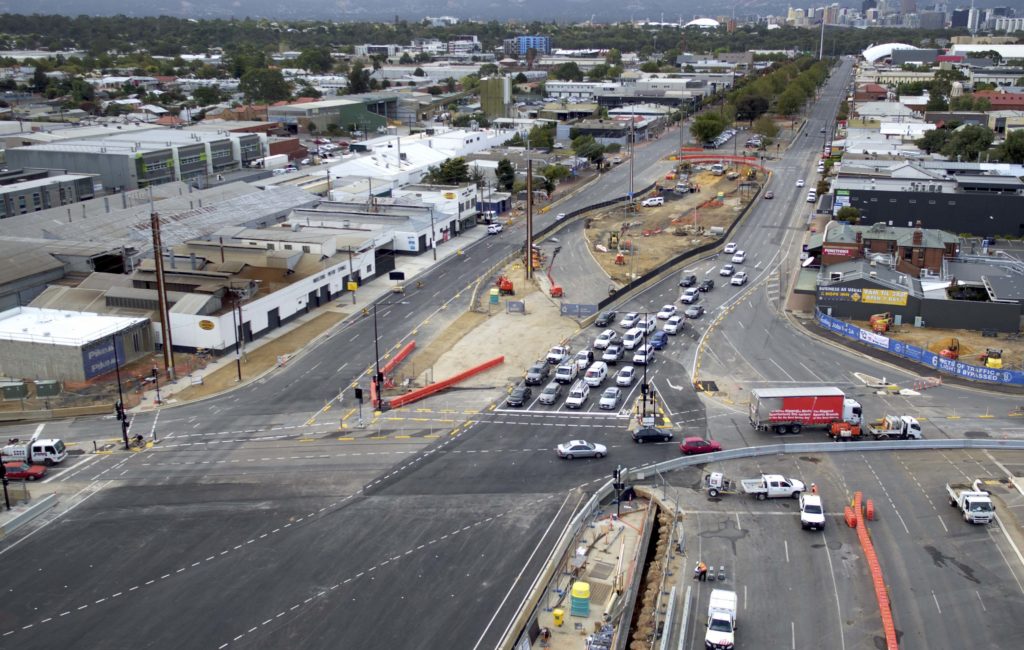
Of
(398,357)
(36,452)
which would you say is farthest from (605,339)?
(36,452)

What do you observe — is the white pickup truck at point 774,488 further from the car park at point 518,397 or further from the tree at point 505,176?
the tree at point 505,176

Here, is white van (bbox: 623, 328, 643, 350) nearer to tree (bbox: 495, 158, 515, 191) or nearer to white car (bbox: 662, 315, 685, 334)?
white car (bbox: 662, 315, 685, 334)

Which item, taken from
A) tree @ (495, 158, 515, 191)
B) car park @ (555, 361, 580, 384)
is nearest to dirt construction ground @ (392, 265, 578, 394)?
car park @ (555, 361, 580, 384)

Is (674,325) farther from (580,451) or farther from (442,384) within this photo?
(580,451)

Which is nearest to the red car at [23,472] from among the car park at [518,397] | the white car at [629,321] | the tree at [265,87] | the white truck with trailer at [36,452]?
the white truck with trailer at [36,452]

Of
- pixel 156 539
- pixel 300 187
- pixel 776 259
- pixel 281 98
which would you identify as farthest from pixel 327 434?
pixel 281 98
